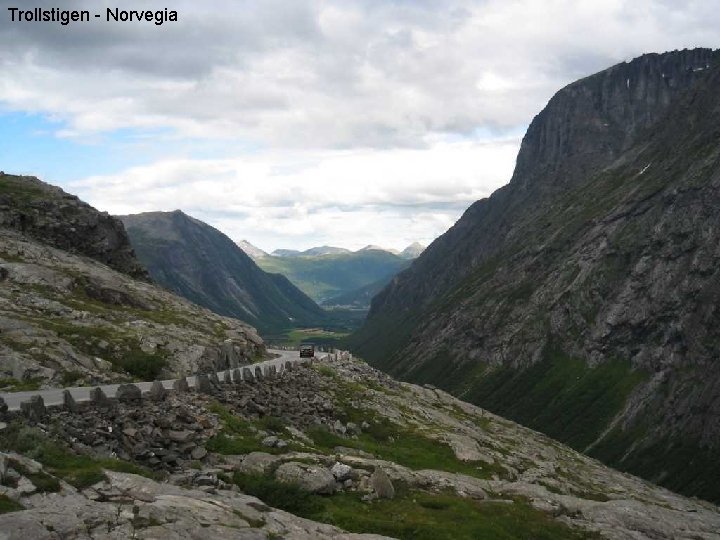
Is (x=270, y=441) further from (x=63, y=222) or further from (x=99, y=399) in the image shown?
(x=63, y=222)

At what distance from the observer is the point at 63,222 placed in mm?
92938

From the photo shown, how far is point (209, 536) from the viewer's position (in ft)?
68.8

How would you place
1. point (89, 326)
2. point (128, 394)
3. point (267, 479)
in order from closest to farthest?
point (267, 479) < point (128, 394) < point (89, 326)

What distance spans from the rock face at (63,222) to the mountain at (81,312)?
15 cm

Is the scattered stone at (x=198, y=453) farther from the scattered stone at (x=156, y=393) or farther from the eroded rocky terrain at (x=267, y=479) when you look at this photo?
the scattered stone at (x=156, y=393)

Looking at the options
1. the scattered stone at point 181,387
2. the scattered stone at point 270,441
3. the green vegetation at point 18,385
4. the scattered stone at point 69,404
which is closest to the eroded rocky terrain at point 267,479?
the scattered stone at point 270,441

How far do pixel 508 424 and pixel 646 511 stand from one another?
5981 centimetres

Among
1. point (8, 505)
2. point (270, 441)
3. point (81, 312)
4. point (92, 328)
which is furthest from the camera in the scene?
point (81, 312)

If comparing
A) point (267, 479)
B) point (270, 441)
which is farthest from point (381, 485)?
point (267, 479)

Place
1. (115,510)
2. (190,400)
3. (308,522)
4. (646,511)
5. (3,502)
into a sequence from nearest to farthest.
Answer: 1. (3,502)
2. (115,510)
3. (308,522)
4. (190,400)
5. (646,511)

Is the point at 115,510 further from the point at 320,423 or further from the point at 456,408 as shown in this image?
the point at 456,408

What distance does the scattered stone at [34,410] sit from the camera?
93.4 feet

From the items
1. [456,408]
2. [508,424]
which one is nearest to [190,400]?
[456,408]

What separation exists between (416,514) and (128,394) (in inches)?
650
